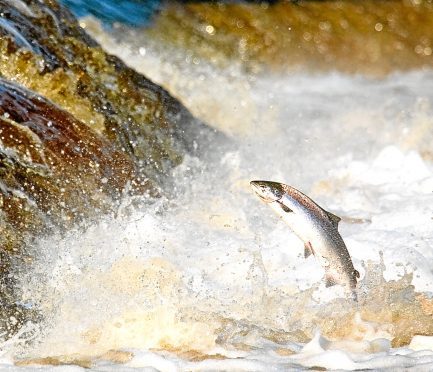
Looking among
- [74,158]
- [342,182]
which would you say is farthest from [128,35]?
[74,158]

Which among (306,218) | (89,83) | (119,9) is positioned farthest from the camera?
(119,9)

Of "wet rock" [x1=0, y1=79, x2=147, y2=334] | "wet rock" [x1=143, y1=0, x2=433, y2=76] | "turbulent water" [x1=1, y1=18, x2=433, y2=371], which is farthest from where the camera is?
"wet rock" [x1=143, y1=0, x2=433, y2=76]

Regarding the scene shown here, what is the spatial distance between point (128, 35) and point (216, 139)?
11.2 feet

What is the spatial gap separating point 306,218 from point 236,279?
0.97 meters

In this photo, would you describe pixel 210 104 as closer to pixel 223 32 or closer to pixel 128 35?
pixel 128 35

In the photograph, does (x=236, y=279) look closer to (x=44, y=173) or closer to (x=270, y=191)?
(x=270, y=191)

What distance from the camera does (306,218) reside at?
4.48 m

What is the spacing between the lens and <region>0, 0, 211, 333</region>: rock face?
501 centimetres

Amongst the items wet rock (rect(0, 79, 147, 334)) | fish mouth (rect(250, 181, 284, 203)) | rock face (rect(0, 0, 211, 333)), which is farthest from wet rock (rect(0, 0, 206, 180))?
fish mouth (rect(250, 181, 284, 203))

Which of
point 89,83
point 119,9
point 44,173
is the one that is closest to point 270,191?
point 44,173

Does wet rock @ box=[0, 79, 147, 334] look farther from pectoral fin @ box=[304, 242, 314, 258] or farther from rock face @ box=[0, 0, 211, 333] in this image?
pectoral fin @ box=[304, 242, 314, 258]

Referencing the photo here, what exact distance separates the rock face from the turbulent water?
5.5 inches

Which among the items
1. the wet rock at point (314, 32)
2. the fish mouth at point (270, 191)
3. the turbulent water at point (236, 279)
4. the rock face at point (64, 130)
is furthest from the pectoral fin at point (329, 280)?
the wet rock at point (314, 32)

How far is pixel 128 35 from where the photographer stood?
10.6 meters
